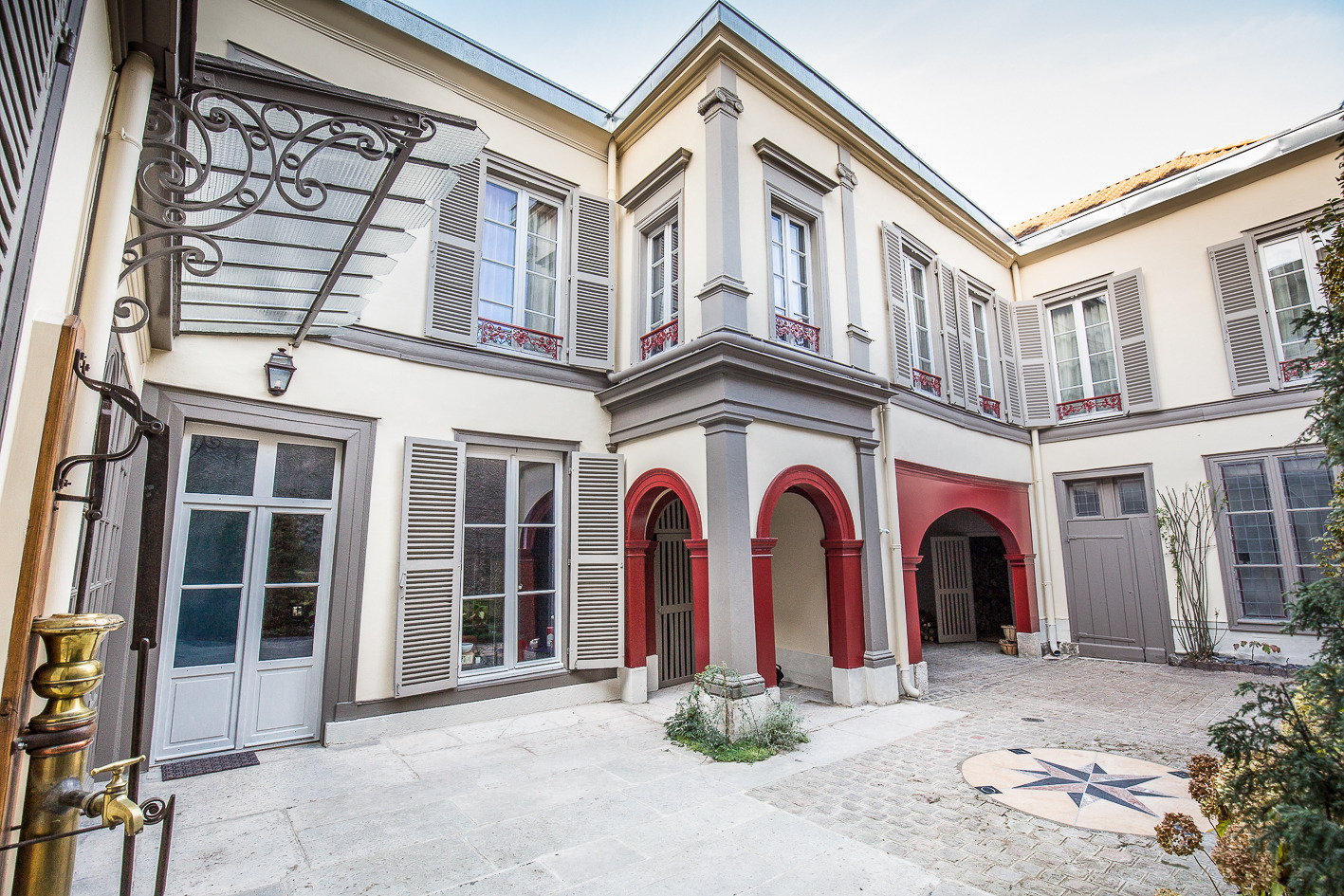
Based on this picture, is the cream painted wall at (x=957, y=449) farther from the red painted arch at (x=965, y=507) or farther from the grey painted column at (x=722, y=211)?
Answer: the grey painted column at (x=722, y=211)

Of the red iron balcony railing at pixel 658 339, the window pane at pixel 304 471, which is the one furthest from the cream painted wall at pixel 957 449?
the window pane at pixel 304 471

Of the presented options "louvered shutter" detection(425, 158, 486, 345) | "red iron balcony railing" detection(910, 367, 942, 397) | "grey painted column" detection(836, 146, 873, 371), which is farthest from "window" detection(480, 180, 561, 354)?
"red iron balcony railing" detection(910, 367, 942, 397)

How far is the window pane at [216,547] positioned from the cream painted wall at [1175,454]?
35.2 feet

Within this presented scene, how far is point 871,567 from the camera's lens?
664 centimetres

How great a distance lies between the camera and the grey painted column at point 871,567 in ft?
21.5

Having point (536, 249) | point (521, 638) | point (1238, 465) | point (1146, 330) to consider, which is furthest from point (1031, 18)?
point (521, 638)

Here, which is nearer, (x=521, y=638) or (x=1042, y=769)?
(x=1042, y=769)

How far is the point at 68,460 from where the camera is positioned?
4.89ft

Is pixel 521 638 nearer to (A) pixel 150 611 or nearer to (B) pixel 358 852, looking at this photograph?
(B) pixel 358 852

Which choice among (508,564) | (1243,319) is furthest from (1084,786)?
(1243,319)

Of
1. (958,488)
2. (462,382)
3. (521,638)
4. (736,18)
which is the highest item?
(736,18)

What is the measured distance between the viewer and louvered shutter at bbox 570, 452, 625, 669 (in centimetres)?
631

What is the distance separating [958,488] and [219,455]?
8.37 metres

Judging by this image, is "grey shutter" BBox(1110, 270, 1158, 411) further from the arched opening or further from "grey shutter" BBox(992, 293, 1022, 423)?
the arched opening
